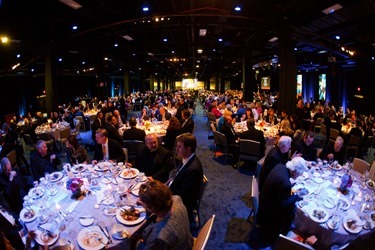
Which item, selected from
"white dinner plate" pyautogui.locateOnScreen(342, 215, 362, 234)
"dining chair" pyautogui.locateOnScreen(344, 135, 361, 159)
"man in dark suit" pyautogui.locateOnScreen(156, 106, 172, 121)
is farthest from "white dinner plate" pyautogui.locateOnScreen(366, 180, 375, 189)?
"man in dark suit" pyautogui.locateOnScreen(156, 106, 172, 121)

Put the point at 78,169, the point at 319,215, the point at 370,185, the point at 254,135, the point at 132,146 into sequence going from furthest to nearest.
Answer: the point at 254,135
the point at 132,146
the point at 78,169
the point at 370,185
the point at 319,215

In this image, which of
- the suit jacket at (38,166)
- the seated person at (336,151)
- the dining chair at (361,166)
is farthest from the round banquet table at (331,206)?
the suit jacket at (38,166)

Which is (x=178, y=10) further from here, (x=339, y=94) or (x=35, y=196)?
(x=339, y=94)

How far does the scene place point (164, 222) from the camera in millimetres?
1854

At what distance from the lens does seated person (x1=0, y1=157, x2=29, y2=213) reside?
3.40m

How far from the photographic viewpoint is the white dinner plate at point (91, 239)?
225 centimetres

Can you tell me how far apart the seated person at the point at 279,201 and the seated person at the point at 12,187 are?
3155 mm

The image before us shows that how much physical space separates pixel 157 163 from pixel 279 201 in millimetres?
1868

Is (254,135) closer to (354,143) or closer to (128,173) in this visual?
(354,143)

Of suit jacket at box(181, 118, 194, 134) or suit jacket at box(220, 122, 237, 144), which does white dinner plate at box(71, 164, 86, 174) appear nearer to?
suit jacket at box(181, 118, 194, 134)

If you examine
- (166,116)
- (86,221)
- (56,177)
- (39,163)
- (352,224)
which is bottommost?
(352,224)

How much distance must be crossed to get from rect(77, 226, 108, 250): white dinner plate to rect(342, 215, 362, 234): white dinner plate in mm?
2423

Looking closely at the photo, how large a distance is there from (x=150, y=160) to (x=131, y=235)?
5.95 ft

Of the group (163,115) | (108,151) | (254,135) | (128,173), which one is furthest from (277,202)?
(163,115)
